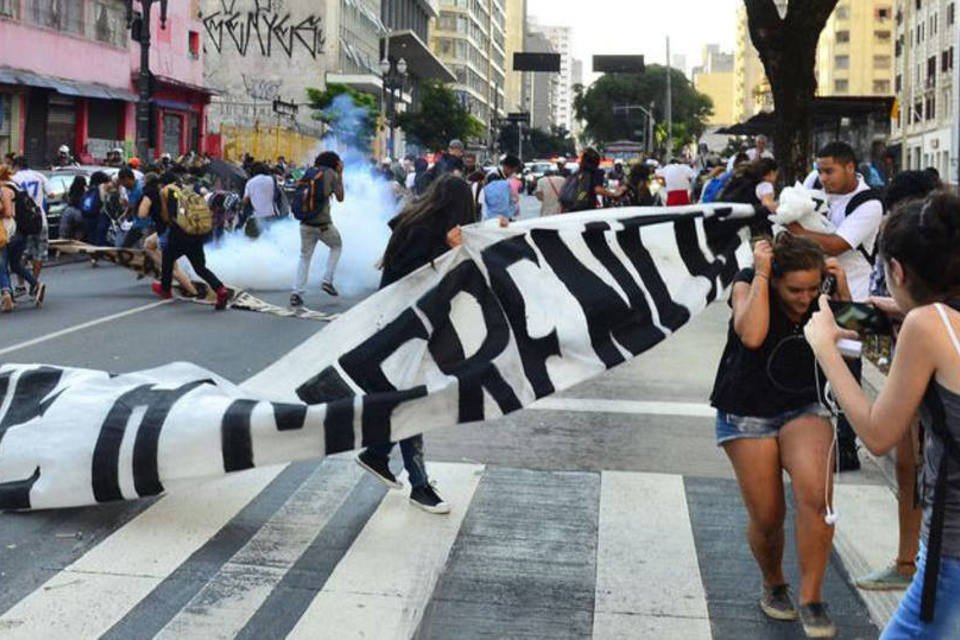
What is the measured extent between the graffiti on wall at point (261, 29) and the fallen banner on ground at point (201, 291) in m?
57.1

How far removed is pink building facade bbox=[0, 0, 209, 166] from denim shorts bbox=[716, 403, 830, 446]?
29024mm

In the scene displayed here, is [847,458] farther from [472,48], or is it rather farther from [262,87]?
[472,48]

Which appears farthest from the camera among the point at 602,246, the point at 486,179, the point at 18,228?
the point at 486,179

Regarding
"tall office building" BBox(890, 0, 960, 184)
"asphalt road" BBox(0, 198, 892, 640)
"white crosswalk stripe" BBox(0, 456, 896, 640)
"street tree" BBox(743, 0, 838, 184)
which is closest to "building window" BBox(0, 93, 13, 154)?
"street tree" BBox(743, 0, 838, 184)

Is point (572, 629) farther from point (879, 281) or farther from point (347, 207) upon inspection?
point (347, 207)

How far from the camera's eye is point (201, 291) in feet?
55.0

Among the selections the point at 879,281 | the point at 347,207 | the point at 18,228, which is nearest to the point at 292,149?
the point at 347,207

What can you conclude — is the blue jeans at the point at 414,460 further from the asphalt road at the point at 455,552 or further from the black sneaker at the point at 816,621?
the black sneaker at the point at 816,621

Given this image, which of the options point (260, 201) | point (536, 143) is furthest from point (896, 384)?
point (536, 143)

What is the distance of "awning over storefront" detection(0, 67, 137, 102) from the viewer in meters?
36.3

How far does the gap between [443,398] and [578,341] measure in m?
0.80

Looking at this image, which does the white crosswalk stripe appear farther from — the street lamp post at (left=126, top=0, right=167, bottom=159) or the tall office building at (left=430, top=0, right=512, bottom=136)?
the tall office building at (left=430, top=0, right=512, bottom=136)

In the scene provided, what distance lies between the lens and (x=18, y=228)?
51.5ft

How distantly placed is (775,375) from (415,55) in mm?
99743
